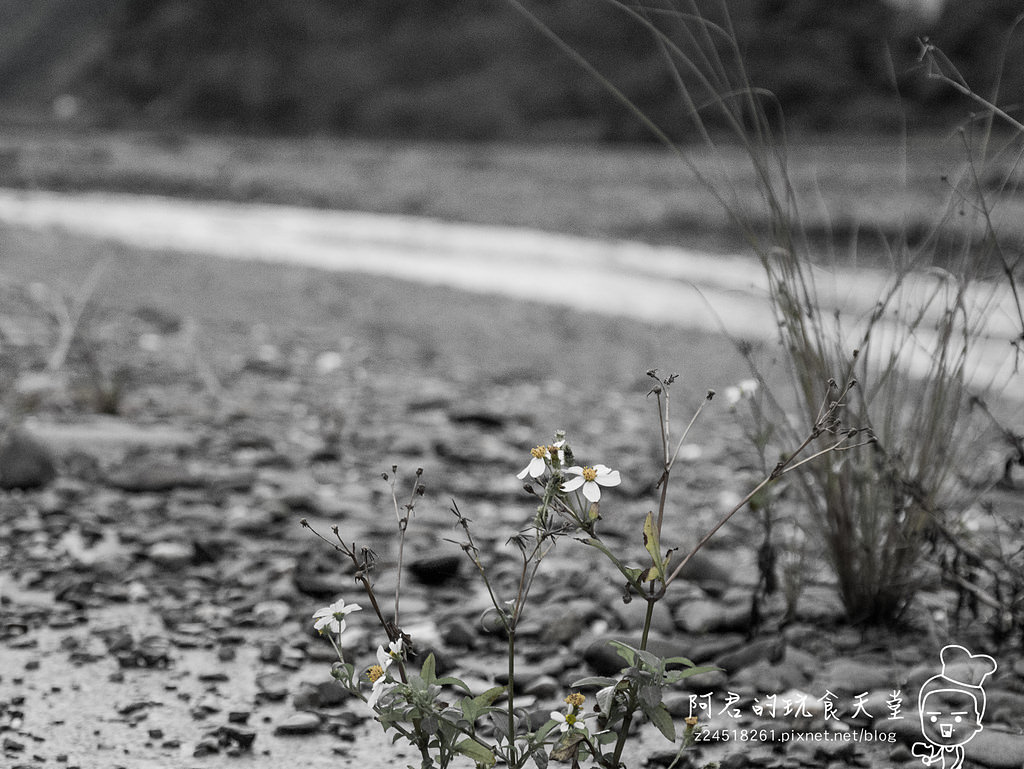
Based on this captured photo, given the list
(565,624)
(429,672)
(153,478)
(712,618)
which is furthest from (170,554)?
(429,672)

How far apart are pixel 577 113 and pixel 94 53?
824 inches

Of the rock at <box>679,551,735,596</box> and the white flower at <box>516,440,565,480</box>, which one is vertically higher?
the white flower at <box>516,440,565,480</box>

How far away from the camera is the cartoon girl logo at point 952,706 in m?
1.78

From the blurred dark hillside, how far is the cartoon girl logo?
62.4ft

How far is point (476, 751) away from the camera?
1408 millimetres

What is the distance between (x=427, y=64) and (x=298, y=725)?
34.2 m

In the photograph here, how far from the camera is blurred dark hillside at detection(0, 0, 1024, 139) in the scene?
76.8ft

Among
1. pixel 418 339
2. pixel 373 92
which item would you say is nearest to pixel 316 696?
pixel 418 339

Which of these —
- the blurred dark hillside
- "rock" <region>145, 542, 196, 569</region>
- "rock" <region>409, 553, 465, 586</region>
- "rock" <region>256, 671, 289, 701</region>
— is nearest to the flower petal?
"rock" <region>256, 671, 289, 701</region>

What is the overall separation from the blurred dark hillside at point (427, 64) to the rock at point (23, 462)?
19.2 m

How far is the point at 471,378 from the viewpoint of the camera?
15.2 feet

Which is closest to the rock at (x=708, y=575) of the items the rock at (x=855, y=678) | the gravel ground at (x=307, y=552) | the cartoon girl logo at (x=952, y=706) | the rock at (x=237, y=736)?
the gravel ground at (x=307, y=552)

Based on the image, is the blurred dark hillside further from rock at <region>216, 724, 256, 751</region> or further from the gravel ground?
rock at <region>216, 724, 256, 751</region>

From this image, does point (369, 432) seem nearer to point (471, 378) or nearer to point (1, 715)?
point (471, 378)
